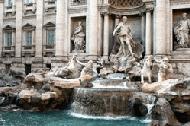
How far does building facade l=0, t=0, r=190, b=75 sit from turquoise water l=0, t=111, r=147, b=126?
7.36m

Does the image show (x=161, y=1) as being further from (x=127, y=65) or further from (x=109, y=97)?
(x=109, y=97)

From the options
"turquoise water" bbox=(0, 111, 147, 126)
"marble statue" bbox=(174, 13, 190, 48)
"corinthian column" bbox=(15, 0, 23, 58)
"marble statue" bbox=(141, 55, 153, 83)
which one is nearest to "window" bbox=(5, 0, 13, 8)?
"corinthian column" bbox=(15, 0, 23, 58)

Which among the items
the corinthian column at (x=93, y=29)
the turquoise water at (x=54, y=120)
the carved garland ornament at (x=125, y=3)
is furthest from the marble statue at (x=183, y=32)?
the turquoise water at (x=54, y=120)

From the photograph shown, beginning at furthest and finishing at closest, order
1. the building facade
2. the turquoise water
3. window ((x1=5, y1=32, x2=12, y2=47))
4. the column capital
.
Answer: window ((x1=5, y1=32, x2=12, y2=47))
the column capital
the building facade
the turquoise water

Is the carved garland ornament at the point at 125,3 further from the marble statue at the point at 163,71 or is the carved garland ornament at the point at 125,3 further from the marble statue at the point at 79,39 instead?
the marble statue at the point at 163,71

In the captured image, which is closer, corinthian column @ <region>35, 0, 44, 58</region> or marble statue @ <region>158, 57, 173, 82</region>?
marble statue @ <region>158, 57, 173, 82</region>

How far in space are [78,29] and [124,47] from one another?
4378 millimetres

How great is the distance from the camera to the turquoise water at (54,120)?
17078 millimetres

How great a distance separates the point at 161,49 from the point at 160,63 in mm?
3094

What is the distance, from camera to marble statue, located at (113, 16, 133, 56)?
2516 cm

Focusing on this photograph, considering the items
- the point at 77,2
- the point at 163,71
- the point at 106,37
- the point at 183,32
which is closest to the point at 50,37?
the point at 77,2

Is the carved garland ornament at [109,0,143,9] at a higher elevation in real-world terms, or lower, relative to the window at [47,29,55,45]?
higher

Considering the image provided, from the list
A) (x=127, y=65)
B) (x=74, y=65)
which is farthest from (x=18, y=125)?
(x=127, y=65)

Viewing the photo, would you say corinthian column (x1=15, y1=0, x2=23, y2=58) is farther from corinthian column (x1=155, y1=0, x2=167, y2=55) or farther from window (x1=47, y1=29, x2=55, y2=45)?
corinthian column (x1=155, y1=0, x2=167, y2=55)
